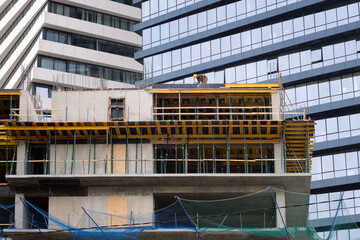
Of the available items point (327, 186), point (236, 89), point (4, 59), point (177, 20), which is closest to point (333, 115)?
point (327, 186)

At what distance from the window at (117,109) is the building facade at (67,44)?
37628 millimetres

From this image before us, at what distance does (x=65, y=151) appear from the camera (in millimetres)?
55656

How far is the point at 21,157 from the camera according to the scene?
5556 centimetres

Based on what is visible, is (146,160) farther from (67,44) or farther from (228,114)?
(67,44)

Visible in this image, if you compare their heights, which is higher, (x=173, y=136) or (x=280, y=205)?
(x=173, y=136)

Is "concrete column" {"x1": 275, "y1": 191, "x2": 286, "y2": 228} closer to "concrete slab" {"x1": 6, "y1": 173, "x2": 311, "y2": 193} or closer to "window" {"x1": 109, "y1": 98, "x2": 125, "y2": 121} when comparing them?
"concrete slab" {"x1": 6, "y1": 173, "x2": 311, "y2": 193}

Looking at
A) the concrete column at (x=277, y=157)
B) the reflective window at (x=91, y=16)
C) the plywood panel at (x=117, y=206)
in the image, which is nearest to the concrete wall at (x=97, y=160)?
the plywood panel at (x=117, y=206)

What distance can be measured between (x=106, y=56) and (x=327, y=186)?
35.5 meters

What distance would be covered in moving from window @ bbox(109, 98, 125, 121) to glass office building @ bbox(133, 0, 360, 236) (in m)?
22.3

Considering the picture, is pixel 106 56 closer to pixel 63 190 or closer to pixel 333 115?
pixel 333 115

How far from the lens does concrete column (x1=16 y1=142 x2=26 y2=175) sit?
181ft

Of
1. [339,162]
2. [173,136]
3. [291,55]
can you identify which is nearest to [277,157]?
[173,136]

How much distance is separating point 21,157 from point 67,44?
153 ft

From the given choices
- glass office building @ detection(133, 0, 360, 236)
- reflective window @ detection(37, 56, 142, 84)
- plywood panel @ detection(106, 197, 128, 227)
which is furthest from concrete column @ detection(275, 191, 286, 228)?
reflective window @ detection(37, 56, 142, 84)
